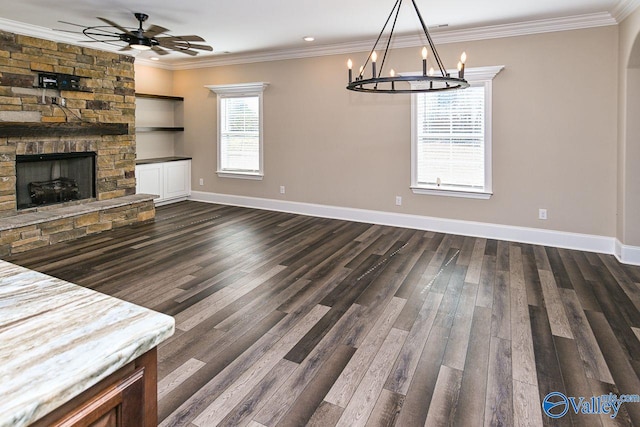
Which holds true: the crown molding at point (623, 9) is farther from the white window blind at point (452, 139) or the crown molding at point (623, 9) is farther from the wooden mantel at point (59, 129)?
the wooden mantel at point (59, 129)

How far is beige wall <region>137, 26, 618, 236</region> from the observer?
4.81 meters

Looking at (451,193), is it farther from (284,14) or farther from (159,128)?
(159,128)

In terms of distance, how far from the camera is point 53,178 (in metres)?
5.68

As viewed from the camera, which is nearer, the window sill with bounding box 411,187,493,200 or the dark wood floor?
the dark wood floor

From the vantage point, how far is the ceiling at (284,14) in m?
4.30

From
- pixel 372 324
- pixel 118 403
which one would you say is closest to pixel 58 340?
pixel 118 403

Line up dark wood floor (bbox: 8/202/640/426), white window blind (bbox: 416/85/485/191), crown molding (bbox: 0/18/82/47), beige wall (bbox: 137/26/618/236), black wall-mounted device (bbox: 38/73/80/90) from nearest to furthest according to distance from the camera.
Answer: dark wood floor (bbox: 8/202/640/426)
beige wall (bbox: 137/26/618/236)
crown molding (bbox: 0/18/82/47)
black wall-mounted device (bbox: 38/73/80/90)
white window blind (bbox: 416/85/485/191)

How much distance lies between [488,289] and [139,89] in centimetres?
691

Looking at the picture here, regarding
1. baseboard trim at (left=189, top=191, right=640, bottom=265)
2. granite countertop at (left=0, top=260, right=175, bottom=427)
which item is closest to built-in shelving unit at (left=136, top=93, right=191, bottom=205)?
baseboard trim at (left=189, top=191, right=640, bottom=265)

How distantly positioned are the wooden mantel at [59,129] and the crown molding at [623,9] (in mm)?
6589

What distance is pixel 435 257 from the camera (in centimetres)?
464

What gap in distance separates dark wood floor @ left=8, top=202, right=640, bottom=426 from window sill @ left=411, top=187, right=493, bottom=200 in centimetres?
63

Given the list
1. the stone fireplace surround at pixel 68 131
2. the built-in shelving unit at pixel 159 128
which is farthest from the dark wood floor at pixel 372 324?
the built-in shelving unit at pixel 159 128

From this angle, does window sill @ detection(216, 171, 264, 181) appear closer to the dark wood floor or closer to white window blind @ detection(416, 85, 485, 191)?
the dark wood floor
